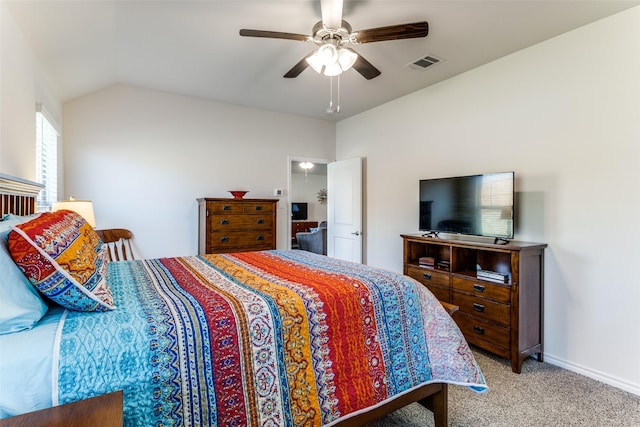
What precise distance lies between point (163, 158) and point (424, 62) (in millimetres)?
3155

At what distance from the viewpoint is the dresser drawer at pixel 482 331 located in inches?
101

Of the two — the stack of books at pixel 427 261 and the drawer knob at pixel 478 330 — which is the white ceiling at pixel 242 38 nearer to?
the stack of books at pixel 427 261

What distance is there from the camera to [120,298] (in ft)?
4.48

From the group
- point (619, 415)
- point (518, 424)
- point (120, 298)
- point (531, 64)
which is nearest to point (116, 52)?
point (120, 298)

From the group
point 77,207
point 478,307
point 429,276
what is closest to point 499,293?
point 478,307

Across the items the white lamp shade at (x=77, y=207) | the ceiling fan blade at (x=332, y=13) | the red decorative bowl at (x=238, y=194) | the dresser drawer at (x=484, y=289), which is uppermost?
the ceiling fan blade at (x=332, y=13)

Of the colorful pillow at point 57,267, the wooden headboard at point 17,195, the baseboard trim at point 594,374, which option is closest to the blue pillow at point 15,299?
the colorful pillow at point 57,267

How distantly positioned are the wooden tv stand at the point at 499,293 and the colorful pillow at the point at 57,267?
2657 mm

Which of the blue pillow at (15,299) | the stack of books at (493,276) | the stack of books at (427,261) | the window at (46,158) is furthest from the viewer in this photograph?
the stack of books at (427,261)

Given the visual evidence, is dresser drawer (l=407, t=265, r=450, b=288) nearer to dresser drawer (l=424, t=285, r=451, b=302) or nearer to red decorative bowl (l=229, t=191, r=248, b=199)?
dresser drawer (l=424, t=285, r=451, b=302)

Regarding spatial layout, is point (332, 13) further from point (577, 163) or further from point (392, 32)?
point (577, 163)

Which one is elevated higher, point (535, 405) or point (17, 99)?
point (17, 99)

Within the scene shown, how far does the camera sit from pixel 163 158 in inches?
154

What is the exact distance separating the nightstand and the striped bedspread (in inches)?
→ 5.9
